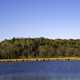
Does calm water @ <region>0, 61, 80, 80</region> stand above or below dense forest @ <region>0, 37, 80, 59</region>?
below

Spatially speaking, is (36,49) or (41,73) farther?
(36,49)

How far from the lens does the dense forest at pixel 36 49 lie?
16075 centimetres

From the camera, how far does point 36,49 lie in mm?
171500

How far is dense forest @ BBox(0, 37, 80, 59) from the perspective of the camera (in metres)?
161

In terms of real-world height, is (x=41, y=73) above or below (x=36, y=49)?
below

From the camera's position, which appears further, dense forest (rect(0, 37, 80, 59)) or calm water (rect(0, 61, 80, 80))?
dense forest (rect(0, 37, 80, 59))

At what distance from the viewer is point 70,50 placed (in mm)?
172125

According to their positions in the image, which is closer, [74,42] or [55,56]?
[55,56]

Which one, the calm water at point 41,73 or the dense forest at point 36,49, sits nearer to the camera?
the calm water at point 41,73

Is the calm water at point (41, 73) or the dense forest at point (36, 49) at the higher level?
the dense forest at point (36, 49)

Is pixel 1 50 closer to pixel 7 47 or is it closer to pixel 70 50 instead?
pixel 7 47

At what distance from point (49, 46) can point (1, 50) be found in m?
30.6

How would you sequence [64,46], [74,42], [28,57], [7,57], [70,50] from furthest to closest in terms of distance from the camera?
[74,42]
[64,46]
[70,50]
[28,57]
[7,57]

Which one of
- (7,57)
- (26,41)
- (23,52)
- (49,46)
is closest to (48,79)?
(7,57)
